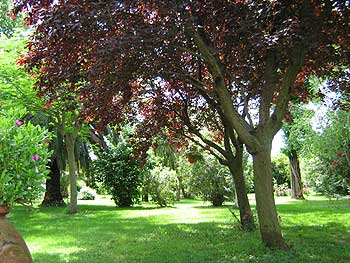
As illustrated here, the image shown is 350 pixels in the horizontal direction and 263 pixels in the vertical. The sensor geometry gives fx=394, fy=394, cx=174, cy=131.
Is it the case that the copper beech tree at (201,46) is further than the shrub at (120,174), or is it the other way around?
the shrub at (120,174)

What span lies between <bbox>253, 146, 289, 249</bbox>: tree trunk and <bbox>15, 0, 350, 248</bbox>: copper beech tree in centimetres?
2

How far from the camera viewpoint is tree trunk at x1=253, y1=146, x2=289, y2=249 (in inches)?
243

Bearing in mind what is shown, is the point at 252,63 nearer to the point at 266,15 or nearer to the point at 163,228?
the point at 266,15

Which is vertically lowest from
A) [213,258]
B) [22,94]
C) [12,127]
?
[213,258]

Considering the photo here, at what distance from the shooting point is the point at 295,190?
26.7 metres

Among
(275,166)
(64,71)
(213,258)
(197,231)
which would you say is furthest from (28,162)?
(275,166)

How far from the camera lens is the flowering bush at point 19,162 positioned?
409 centimetres

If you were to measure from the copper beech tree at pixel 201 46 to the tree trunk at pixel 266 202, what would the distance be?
15 mm

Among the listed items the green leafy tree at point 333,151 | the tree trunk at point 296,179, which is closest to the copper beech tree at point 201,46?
the green leafy tree at point 333,151

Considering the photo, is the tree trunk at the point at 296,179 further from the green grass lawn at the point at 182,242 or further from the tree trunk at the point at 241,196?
the tree trunk at the point at 241,196

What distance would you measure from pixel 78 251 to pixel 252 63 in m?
4.56

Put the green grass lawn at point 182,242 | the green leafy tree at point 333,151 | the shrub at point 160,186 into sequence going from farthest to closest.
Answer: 1. the shrub at point 160,186
2. the green leafy tree at point 333,151
3. the green grass lawn at point 182,242

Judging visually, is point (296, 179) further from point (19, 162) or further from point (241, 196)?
point (19, 162)

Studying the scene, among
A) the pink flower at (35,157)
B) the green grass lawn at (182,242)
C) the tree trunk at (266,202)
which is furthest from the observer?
the tree trunk at (266,202)
